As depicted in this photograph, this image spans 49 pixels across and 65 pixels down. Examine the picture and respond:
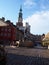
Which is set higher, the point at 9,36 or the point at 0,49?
the point at 9,36

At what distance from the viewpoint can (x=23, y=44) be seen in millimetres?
78188

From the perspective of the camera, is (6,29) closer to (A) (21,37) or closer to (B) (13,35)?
(B) (13,35)

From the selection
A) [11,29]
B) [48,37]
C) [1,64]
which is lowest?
[1,64]

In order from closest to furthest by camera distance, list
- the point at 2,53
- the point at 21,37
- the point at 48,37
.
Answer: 1. the point at 2,53
2. the point at 48,37
3. the point at 21,37

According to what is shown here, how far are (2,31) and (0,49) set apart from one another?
104951 mm

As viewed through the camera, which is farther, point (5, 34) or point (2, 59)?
point (5, 34)

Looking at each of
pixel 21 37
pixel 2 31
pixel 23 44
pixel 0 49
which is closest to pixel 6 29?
pixel 2 31

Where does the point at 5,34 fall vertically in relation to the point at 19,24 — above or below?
below

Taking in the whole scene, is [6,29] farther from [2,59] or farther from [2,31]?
[2,59]

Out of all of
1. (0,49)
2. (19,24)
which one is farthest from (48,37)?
(19,24)

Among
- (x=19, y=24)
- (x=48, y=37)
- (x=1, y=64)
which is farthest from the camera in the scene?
(x=19, y=24)

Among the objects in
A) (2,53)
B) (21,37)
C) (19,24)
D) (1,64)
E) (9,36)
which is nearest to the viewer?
(1,64)

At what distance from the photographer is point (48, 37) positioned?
2894 inches

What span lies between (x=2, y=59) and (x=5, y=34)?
344ft
